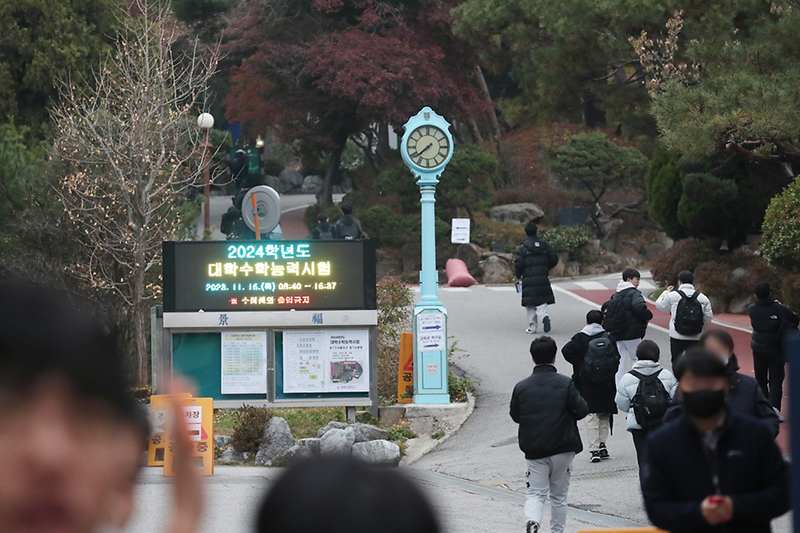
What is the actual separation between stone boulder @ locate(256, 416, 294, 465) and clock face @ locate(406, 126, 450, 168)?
155 inches

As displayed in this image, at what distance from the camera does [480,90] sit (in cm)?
3694

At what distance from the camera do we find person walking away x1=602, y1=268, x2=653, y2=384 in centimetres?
1318

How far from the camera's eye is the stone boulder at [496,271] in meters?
30.5

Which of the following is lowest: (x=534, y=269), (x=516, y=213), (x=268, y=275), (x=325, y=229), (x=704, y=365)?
(x=704, y=365)

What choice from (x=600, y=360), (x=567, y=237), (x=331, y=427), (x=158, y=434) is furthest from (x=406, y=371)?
(x=567, y=237)

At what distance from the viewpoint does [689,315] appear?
40.3ft

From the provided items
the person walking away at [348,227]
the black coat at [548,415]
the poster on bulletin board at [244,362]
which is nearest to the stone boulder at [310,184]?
the person walking away at [348,227]

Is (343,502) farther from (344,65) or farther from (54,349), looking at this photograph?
(344,65)

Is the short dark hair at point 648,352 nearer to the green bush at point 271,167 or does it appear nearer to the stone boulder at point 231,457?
the stone boulder at point 231,457

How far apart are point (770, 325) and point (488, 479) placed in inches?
158

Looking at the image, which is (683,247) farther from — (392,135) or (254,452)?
(392,135)

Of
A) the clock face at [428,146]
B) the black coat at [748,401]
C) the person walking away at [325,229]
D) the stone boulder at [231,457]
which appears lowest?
the stone boulder at [231,457]

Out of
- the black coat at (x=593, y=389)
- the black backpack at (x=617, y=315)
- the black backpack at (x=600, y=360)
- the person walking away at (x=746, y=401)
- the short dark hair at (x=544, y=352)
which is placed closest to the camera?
the person walking away at (x=746, y=401)

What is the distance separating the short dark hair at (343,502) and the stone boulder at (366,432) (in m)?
11.0
